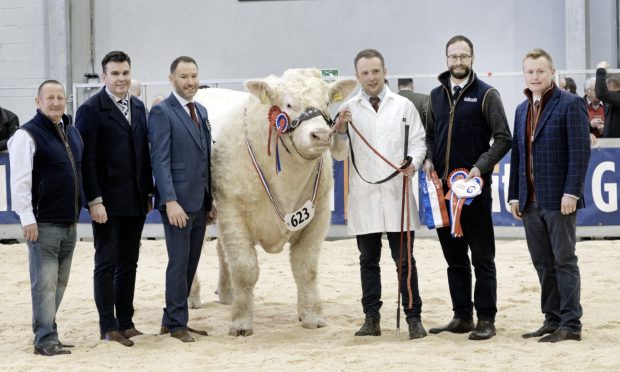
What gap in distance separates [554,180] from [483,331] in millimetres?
992

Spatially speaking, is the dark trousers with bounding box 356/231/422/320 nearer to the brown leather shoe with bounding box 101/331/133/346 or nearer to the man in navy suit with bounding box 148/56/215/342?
the man in navy suit with bounding box 148/56/215/342

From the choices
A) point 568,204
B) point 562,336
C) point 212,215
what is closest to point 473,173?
point 568,204

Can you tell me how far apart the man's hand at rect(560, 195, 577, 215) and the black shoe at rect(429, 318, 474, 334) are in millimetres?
979

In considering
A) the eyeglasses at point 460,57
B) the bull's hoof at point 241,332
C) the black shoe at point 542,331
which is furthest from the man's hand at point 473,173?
the bull's hoof at point 241,332

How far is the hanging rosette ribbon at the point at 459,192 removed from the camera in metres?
5.04

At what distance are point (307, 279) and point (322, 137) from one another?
1283 mm

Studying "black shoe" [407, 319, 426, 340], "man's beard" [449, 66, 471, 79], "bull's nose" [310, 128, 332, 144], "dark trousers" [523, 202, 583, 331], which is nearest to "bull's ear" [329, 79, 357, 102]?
"bull's nose" [310, 128, 332, 144]

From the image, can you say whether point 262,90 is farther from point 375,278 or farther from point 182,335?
point 182,335

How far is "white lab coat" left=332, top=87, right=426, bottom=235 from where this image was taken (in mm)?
5277

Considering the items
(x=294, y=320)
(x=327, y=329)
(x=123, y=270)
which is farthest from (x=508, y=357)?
(x=123, y=270)

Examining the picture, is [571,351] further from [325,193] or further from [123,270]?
[123,270]

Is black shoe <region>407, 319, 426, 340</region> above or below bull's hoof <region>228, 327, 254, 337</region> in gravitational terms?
above

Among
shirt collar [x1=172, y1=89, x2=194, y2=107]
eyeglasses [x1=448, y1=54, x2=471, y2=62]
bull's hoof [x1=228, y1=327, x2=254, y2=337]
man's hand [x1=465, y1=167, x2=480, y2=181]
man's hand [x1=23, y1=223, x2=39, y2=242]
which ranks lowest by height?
bull's hoof [x1=228, y1=327, x2=254, y2=337]

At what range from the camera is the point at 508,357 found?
4.57 metres
